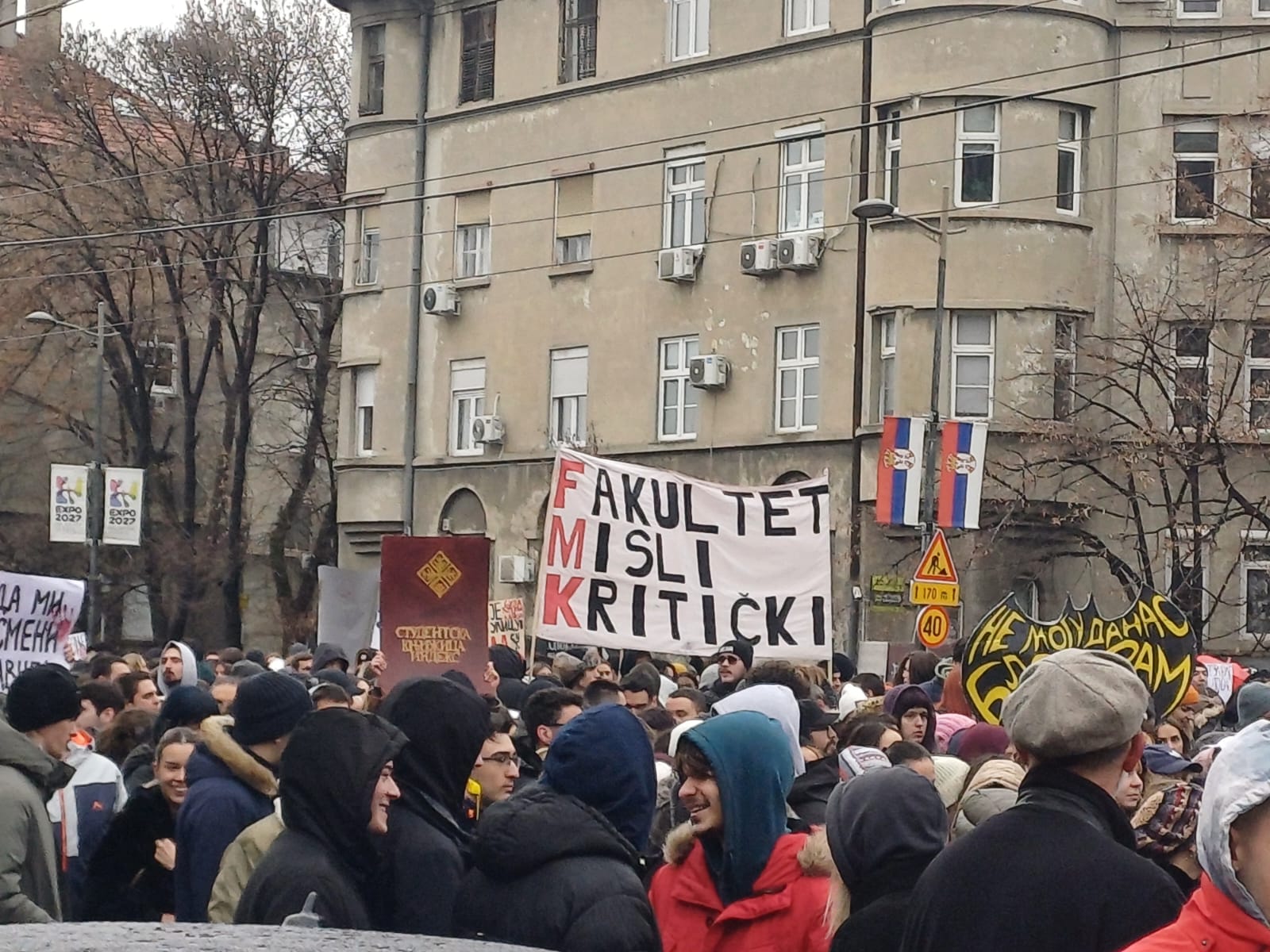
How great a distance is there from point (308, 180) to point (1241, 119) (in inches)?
868

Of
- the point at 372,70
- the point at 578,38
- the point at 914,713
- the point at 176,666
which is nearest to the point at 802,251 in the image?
the point at 578,38

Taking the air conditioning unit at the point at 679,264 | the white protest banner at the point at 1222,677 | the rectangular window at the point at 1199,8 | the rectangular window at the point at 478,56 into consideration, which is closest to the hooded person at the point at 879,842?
the white protest banner at the point at 1222,677

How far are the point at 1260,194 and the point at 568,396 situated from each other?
12.0 m

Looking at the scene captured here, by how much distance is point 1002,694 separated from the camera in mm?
12977

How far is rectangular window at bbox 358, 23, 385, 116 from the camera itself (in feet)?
136

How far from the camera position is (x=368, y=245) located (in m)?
41.6

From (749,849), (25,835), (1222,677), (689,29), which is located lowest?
(1222,677)

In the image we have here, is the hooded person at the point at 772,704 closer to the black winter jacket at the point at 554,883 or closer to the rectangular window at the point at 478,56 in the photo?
the black winter jacket at the point at 554,883

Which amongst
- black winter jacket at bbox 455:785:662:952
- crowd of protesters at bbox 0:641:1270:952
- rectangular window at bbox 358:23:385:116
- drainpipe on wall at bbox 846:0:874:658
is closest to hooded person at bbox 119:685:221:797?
crowd of protesters at bbox 0:641:1270:952

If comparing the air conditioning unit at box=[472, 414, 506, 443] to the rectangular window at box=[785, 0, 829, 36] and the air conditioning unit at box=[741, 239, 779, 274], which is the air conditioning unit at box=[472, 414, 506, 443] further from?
the rectangular window at box=[785, 0, 829, 36]

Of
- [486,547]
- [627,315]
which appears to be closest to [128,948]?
[486,547]

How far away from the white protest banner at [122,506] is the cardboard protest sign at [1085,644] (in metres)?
25.1

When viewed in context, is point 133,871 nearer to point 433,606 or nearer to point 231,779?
point 231,779

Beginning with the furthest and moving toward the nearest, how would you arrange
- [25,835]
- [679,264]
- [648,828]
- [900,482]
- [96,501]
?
[96,501] → [679,264] → [900,482] → [25,835] → [648,828]
